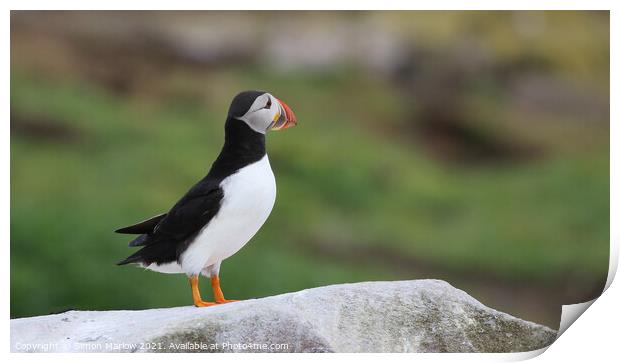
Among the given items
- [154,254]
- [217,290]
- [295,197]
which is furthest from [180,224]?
[295,197]

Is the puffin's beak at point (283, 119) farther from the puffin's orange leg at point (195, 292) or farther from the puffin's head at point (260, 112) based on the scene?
the puffin's orange leg at point (195, 292)

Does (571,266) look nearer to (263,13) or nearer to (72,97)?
(263,13)

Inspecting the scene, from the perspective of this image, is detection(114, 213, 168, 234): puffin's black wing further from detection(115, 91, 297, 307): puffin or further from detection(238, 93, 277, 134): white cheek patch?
detection(238, 93, 277, 134): white cheek patch

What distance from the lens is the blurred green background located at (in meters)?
3.82

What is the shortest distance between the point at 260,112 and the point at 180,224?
1.42 ft

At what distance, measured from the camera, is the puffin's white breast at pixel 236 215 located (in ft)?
11.1

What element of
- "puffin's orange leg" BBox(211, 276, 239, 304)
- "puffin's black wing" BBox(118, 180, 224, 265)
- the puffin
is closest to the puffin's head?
the puffin

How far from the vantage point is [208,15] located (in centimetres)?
387

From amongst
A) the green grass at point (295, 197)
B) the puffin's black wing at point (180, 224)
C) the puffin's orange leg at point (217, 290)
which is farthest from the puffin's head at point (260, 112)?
the puffin's orange leg at point (217, 290)

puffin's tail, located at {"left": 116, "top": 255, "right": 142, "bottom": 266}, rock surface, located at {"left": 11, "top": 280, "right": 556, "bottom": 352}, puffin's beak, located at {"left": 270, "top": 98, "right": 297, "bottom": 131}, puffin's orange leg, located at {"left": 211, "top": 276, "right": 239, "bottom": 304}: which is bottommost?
rock surface, located at {"left": 11, "top": 280, "right": 556, "bottom": 352}

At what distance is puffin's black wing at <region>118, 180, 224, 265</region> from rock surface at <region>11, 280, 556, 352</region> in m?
0.20

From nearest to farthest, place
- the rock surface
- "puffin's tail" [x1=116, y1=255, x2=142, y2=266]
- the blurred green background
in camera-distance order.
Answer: the rock surface
"puffin's tail" [x1=116, y1=255, x2=142, y2=266]
the blurred green background

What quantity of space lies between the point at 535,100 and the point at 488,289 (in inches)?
28.1

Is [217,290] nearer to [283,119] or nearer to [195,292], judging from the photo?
[195,292]
